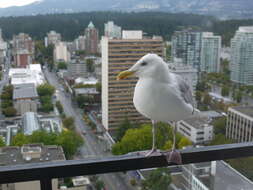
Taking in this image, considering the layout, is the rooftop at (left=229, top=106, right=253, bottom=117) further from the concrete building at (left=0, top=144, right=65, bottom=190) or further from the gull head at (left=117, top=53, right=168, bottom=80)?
the gull head at (left=117, top=53, right=168, bottom=80)

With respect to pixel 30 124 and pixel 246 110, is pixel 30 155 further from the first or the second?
pixel 246 110

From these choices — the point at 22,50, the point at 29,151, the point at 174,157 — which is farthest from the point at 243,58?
the point at 174,157

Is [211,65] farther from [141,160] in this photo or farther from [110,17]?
[141,160]

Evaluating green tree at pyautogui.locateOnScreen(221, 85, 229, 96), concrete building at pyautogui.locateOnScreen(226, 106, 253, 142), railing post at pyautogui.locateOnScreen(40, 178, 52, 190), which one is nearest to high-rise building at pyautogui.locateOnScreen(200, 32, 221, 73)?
green tree at pyautogui.locateOnScreen(221, 85, 229, 96)

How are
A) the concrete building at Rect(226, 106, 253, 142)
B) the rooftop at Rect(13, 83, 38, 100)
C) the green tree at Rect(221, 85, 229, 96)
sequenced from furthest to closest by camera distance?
1. the green tree at Rect(221, 85, 229, 96)
2. the rooftop at Rect(13, 83, 38, 100)
3. the concrete building at Rect(226, 106, 253, 142)

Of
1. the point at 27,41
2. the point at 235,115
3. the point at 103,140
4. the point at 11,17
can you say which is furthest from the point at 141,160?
the point at 11,17

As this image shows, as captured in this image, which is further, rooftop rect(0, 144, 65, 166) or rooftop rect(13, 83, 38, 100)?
rooftop rect(13, 83, 38, 100)
